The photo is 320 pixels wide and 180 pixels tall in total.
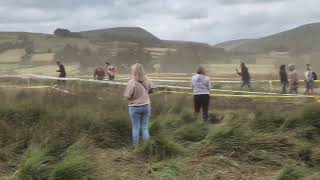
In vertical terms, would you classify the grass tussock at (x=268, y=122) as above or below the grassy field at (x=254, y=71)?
above

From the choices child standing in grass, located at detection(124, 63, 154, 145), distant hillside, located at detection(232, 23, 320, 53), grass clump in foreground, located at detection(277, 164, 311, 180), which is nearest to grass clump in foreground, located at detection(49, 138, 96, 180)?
grass clump in foreground, located at detection(277, 164, 311, 180)

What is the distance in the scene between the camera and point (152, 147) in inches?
345

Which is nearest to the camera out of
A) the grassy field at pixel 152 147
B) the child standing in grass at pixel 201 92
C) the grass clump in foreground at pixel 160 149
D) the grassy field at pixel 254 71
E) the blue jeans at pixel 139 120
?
the grassy field at pixel 152 147

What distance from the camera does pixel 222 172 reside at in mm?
7789

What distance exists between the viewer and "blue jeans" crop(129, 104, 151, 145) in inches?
406

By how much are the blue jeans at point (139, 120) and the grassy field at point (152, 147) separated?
0.65 feet

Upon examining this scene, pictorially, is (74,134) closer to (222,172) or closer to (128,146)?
(128,146)

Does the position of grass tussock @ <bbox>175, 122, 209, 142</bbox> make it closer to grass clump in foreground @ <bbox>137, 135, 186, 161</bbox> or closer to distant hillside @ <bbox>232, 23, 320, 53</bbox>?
grass clump in foreground @ <bbox>137, 135, 186, 161</bbox>

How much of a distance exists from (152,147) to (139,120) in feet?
6.19

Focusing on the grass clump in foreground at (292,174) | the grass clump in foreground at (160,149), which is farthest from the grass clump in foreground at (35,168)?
the grass clump in foreground at (292,174)

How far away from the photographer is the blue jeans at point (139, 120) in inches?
406

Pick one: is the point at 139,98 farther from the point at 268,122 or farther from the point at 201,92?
the point at 201,92

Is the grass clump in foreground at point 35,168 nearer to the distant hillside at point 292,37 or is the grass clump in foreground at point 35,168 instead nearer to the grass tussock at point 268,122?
the grass tussock at point 268,122

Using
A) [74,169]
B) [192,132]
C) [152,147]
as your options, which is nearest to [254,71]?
[192,132]
